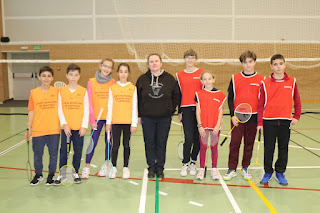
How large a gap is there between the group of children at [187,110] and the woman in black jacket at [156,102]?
17cm

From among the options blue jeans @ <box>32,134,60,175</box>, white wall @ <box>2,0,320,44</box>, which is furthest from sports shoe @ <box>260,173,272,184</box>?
white wall @ <box>2,0,320,44</box>

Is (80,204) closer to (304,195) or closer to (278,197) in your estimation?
(278,197)

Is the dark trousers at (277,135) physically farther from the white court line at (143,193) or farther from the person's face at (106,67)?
the person's face at (106,67)

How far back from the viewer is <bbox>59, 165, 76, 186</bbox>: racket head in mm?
4357

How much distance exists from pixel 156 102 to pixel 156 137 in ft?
1.91

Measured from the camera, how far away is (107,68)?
453 centimetres

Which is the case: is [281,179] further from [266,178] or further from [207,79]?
[207,79]

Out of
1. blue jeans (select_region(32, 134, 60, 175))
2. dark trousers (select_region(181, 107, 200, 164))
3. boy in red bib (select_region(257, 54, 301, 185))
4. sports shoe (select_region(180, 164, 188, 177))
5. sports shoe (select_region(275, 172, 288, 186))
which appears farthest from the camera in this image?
sports shoe (select_region(180, 164, 188, 177))

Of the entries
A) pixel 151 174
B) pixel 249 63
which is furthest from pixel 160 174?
pixel 249 63

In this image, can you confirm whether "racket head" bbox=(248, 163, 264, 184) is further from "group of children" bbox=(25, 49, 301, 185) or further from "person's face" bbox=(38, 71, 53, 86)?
"person's face" bbox=(38, 71, 53, 86)

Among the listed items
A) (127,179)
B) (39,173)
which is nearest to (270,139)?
(127,179)

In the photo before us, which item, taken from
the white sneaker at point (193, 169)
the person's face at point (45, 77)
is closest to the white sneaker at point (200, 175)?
the white sneaker at point (193, 169)

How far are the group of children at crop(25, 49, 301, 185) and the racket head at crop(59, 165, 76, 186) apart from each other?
0.06m

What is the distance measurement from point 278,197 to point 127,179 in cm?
217
